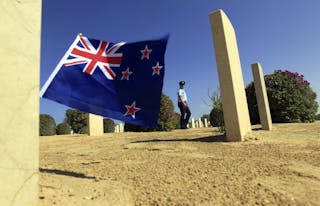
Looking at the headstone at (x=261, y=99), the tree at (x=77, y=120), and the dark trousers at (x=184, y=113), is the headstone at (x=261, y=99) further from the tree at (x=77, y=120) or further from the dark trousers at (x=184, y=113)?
the tree at (x=77, y=120)

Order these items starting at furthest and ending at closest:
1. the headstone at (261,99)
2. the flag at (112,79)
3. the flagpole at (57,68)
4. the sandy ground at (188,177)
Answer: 1. the headstone at (261,99)
2. the flag at (112,79)
3. the flagpole at (57,68)
4. the sandy ground at (188,177)

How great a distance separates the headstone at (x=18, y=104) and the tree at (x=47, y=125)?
14735 millimetres

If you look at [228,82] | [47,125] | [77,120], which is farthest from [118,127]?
[228,82]

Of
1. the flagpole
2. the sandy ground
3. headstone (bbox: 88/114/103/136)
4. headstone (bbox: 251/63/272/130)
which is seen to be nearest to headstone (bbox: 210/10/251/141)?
the sandy ground

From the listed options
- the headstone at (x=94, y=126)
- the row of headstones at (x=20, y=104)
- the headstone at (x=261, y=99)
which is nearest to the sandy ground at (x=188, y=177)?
the row of headstones at (x=20, y=104)

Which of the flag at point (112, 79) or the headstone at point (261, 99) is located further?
the headstone at point (261, 99)

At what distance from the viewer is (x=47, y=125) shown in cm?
1566

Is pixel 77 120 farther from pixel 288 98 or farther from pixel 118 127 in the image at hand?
pixel 288 98

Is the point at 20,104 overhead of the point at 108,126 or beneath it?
beneath

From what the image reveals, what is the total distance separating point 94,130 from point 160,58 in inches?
213


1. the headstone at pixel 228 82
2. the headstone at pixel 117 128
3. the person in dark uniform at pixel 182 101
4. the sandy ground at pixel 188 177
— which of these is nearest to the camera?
the sandy ground at pixel 188 177

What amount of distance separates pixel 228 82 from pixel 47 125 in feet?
43.6

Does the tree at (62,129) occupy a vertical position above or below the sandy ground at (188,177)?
above

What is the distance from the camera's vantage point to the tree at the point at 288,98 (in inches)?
438
